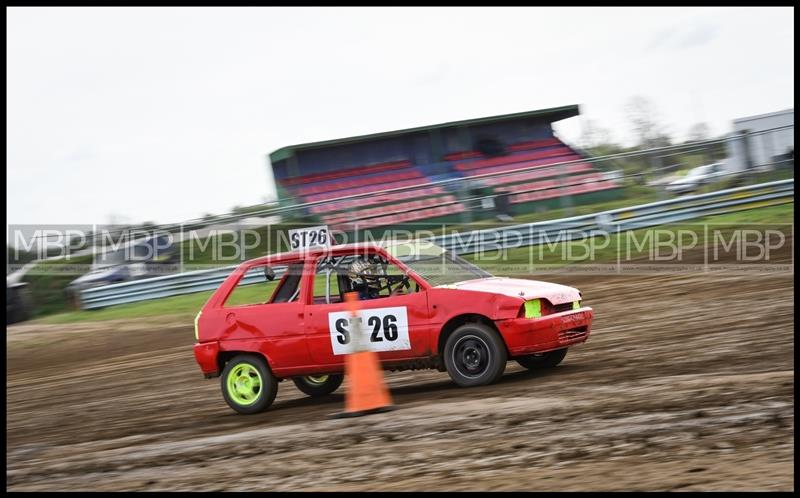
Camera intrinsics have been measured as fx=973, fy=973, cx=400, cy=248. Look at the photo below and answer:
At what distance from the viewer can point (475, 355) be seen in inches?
334

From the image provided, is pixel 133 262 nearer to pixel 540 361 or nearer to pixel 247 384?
pixel 247 384

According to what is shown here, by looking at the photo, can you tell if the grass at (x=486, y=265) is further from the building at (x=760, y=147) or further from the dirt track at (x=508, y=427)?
the dirt track at (x=508, y=427)

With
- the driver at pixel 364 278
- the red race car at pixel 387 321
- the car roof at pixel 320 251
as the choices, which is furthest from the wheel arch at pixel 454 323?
the car roof at pixel 320 251

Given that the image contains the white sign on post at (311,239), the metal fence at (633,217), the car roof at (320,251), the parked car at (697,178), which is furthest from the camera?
the parked car at (697,178)

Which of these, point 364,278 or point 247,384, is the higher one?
point 364,278

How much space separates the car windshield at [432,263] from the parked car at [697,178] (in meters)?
10.2

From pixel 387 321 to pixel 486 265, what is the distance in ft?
32.3

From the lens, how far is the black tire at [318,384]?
10.0 meters

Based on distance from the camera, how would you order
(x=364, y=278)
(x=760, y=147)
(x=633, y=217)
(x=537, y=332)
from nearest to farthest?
1. (x=537, y=332)
2. (x=364, y=278)
3. (x=760, y=147)
4. (x=633, y=217)

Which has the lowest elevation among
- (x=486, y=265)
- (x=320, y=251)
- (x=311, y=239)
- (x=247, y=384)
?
(x=247, y=384)

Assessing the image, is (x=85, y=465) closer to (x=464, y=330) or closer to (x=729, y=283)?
(x=464, y=330)

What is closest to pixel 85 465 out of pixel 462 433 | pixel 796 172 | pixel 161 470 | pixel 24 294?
→ pixel 161 470

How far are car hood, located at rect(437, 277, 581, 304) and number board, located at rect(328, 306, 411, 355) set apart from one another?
0.50 meters

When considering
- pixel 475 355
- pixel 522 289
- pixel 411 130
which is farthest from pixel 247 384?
pixel 411 130
